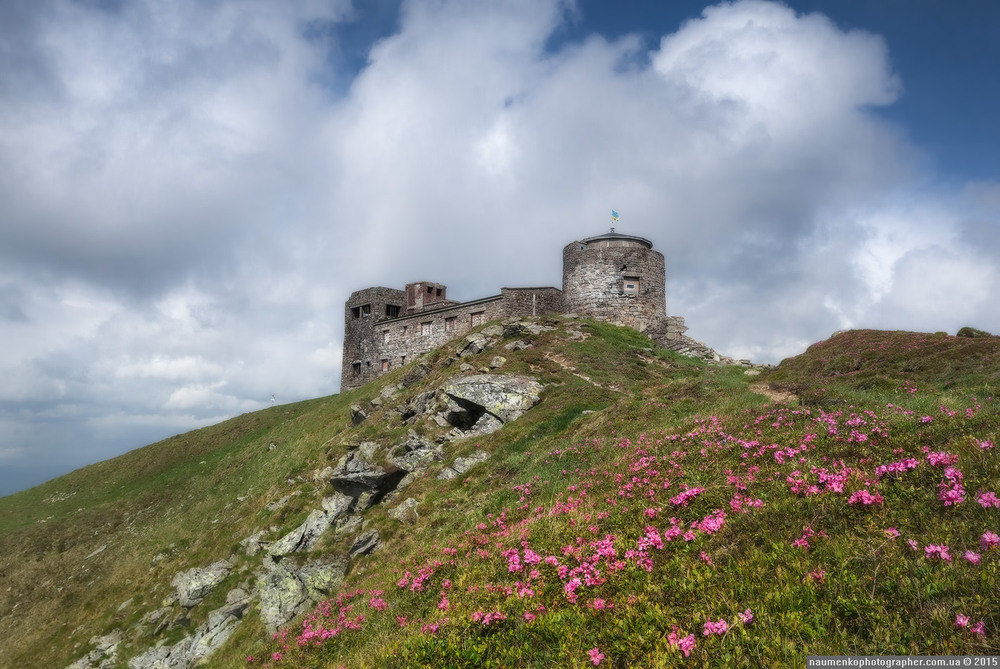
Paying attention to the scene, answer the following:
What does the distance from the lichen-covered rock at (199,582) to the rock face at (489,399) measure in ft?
40.4

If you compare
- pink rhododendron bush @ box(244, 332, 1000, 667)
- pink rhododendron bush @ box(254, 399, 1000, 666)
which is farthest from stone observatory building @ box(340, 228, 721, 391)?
pink rhododendron bush @ box(254, 399, 1000, 666)

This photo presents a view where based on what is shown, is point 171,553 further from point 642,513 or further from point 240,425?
point 642,513

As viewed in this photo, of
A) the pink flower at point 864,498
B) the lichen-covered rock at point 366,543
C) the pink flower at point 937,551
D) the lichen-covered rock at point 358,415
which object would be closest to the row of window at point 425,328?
the lichen-covered rock at point 358,415

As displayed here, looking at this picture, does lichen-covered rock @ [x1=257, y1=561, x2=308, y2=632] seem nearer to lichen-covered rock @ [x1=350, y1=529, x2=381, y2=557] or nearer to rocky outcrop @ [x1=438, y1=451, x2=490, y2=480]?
lichen-covered rock @ [x1=350, y1=529, x2=381, y2=557]

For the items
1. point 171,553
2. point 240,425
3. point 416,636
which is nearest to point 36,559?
point 171,553

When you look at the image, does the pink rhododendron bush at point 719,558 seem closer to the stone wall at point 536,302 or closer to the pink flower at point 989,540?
the pink flower at point 989,540

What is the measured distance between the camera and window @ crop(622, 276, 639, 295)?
4479cm

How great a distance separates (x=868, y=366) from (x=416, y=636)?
1060 inches

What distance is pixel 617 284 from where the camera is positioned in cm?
4472

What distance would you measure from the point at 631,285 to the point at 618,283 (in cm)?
120

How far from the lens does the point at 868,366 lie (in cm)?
2642

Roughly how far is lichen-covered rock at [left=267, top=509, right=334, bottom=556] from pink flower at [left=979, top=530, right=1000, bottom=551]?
68.5 ft

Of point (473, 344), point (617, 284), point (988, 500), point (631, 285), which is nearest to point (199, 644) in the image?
point (473, 344)

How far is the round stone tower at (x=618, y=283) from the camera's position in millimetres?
44562
